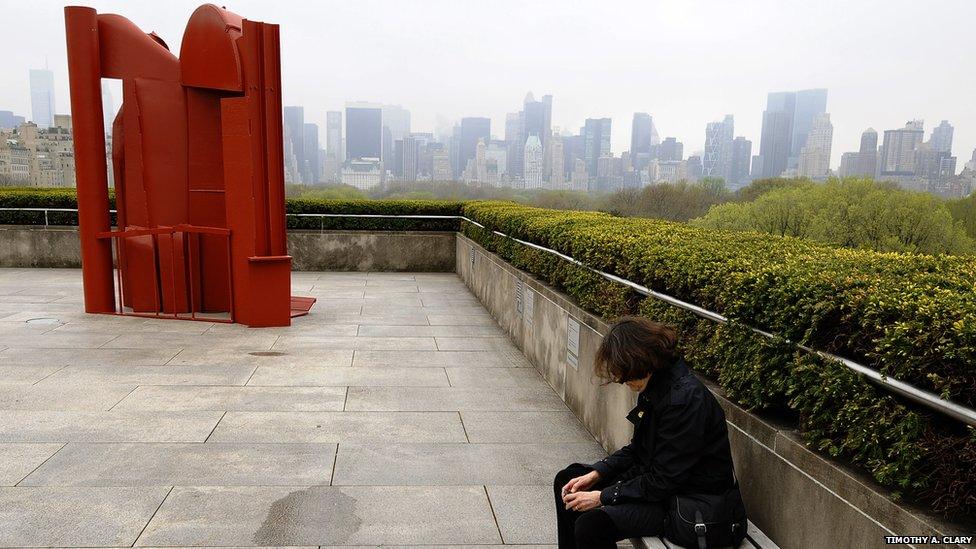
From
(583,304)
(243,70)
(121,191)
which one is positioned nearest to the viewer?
(583,304)

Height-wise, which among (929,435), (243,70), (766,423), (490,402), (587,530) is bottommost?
(490,402)

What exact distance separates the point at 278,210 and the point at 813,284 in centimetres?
759

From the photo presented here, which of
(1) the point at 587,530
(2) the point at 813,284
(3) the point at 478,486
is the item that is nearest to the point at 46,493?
(3) the point at 478,486

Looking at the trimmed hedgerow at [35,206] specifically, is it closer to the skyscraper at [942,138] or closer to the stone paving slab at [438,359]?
the stone paving slab at [438,359]

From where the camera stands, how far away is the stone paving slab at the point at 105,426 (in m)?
5.05

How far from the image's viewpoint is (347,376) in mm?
7051

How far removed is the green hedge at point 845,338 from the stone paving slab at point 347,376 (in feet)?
9.94

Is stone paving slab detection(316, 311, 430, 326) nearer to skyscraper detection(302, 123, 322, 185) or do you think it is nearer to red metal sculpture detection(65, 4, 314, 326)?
red metal sculpture detection(65, 4, 314, 326)

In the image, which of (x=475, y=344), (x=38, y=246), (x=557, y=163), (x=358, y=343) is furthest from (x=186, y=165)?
(x=557, y=163)

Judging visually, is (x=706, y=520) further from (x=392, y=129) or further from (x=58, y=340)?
(x=392, y=129)

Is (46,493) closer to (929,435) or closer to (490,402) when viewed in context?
(490,402)

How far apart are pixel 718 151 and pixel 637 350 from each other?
68790mm

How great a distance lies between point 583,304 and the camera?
583 centimetres

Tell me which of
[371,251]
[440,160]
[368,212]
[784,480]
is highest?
[440,160]
